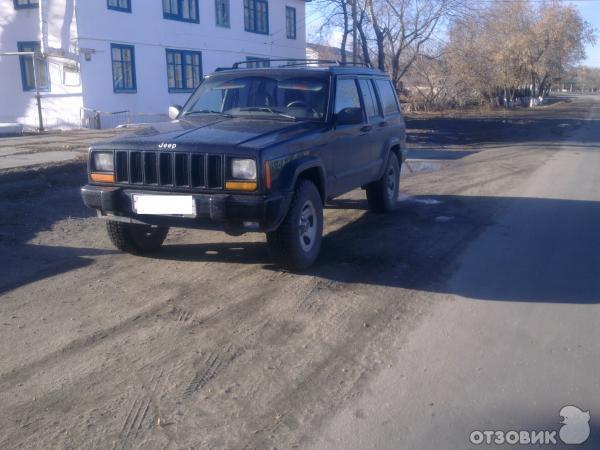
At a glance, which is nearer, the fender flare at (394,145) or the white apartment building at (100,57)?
the fender flare at (394,145)

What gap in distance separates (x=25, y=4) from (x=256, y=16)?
38.2 ft

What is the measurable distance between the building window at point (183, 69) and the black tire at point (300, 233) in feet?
66.1

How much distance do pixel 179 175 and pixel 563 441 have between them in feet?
12.0

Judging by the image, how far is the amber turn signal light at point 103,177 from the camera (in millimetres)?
5969

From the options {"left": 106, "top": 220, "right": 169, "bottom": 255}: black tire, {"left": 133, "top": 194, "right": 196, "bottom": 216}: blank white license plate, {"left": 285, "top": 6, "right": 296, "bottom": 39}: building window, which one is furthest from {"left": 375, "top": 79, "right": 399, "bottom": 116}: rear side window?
{"left": 285, "top": 6, "right": 296, "bottom": 39}: building window

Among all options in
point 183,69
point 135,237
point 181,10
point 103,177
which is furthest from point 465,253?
point 181,10

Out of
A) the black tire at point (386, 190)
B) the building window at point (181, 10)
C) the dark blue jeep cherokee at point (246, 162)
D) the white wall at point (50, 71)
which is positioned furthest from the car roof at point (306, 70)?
the building window at point (181, 10)

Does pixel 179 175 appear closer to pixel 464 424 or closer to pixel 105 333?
pixel 105 333

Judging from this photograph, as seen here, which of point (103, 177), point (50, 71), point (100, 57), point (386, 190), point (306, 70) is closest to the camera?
point (103, 177)

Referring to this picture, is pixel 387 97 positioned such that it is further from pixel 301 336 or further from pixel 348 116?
pixel 301 336

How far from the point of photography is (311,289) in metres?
5.75

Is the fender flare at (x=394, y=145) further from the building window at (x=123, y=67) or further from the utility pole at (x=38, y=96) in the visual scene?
the building window at (x=123, y=67)

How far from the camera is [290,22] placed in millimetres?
33938

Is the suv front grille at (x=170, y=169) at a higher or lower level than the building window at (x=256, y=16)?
lower
